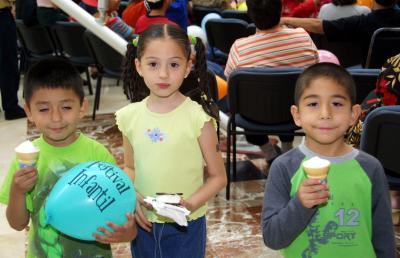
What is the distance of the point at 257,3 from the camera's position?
13.5ft

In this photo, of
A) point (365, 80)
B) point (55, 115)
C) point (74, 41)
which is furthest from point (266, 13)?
point (74, 41)

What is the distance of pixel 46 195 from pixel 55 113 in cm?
25

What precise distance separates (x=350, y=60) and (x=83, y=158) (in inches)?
155

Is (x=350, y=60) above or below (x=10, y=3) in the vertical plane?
below

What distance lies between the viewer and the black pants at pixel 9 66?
5999 mm

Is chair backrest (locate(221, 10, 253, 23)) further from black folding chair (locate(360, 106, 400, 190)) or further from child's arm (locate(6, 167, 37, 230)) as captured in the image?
child's arm (locate(6, 167, 37, 230))

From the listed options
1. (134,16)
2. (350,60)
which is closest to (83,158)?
(350,60)

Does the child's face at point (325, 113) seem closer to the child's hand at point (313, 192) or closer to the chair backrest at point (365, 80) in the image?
the child's hand at point (313, 192)

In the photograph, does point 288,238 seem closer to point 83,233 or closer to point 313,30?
point 83,233

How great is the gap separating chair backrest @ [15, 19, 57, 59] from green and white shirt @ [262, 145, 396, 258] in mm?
5662

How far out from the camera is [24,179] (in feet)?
5.43

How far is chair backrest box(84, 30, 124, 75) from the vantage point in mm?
5605

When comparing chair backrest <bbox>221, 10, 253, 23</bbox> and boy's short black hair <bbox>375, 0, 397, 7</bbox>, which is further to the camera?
chair backrest <bbox>221, 10, 253, 23</bbox>

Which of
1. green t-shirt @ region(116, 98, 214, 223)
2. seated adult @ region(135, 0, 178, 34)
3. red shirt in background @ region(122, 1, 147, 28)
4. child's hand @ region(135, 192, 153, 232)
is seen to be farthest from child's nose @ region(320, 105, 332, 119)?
red shirt in background @ region(122, 1, 147, 28)
